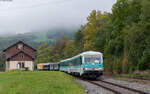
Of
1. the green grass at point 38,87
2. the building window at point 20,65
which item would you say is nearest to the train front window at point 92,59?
the green grass at point 38,87

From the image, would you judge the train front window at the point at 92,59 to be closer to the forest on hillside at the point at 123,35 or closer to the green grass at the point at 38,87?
the green grass at the point at 38,87

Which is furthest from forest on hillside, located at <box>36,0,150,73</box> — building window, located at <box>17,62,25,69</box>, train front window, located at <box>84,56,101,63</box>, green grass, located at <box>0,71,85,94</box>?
green grass, located at <box>0,71,85,94</box>

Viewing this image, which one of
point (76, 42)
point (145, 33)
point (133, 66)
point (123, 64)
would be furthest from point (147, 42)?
point (76, 42)

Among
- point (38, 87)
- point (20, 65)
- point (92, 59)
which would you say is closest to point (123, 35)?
point (92, 59)

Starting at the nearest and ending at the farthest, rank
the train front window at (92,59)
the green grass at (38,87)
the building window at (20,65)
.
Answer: the green grass at (38,87), the train front window at (92,59), the building window at (20,65)

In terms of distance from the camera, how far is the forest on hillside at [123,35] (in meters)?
29.9

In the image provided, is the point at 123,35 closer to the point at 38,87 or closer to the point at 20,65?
the point at 20,65

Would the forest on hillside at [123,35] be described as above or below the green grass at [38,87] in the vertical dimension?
above

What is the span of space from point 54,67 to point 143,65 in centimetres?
3336

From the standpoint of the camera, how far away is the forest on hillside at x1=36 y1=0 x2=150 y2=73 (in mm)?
29875

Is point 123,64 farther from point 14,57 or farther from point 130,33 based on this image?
point 14,57

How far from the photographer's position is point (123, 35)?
3825 centimetres

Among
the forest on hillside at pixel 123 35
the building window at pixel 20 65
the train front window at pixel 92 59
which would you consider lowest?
the building window at pixel 20 65

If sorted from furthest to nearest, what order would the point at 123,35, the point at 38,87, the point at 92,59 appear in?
the point at 123,35
the point at 92,59
the point at 38,87
